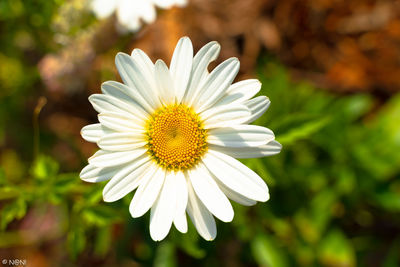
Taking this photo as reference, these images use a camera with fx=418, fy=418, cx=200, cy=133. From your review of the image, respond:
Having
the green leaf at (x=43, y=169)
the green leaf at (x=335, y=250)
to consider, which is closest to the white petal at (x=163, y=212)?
the green leaf at (x=43, y=169)

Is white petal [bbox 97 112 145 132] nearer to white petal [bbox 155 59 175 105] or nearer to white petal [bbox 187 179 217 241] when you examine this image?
white petal [bbox 155 59 175 105]

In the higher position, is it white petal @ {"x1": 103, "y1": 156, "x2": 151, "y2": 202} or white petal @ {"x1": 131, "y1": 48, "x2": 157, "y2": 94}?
white petal @ {"x1": 131, "y1": 48, "x2": 157, "y2": 94}

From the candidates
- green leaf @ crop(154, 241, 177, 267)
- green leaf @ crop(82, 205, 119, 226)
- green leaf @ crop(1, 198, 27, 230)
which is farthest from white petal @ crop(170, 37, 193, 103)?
green leaf @ crop(154, 241, 177, 267)

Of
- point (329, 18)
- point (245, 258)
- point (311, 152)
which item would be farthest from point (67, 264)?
point (329, 18)

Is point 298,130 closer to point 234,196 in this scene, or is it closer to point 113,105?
point 234,196

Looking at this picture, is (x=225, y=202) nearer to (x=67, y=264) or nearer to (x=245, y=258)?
(x=245, y=258)

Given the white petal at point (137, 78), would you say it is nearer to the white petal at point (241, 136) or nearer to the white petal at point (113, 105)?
the white petal at point (113, 105)

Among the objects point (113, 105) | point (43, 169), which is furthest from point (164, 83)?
point (43, 169)
